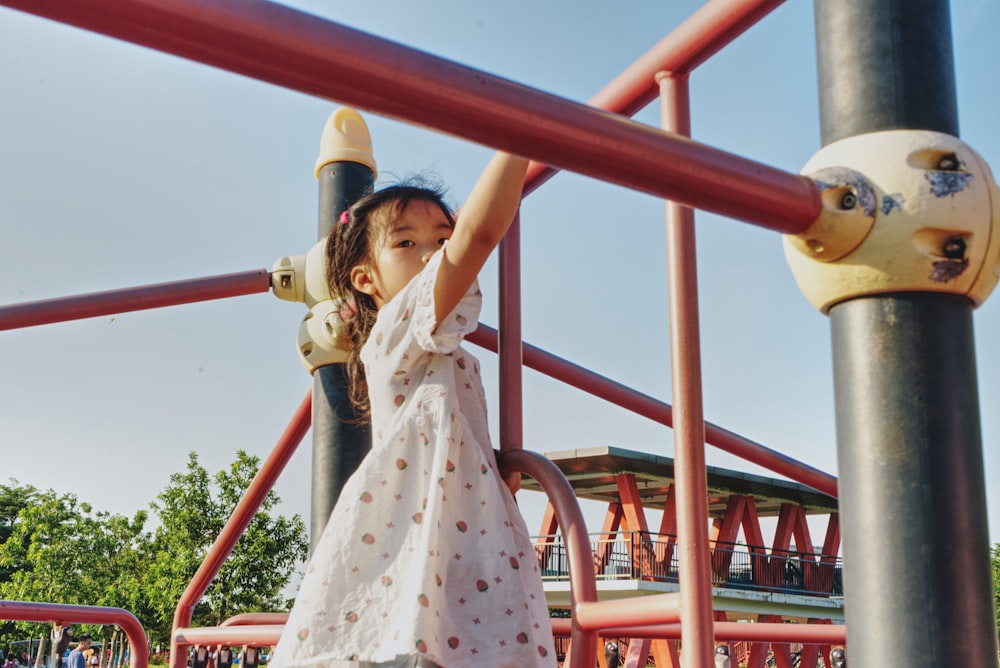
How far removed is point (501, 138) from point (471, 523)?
66 cm

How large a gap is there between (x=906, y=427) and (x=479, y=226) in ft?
1.88

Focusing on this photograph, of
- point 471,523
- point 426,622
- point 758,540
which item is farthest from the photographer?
point 758,540

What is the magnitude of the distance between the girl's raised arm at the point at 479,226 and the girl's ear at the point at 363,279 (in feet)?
1.11

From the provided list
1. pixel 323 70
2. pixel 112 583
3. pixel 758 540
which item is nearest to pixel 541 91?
pixel 323 70

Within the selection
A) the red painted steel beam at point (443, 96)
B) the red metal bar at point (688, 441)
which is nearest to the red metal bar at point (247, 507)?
the red metal bar at point (688, 441)

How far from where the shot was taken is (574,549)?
122cm

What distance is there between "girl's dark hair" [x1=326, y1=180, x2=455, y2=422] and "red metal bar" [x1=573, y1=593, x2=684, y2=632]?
2.22ft

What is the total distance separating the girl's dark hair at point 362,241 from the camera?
1.64 metres

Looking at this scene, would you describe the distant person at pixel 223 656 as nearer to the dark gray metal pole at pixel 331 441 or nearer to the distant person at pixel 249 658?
the distant person at pixel 249 658

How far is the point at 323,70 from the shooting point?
715 mm

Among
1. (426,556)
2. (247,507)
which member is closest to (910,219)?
(426,556)

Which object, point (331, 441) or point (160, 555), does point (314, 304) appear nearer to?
point (331, 441)

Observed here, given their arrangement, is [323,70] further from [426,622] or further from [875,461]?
[426,622]

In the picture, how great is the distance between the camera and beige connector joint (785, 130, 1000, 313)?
839 mm
